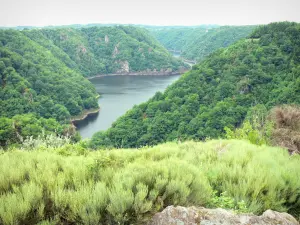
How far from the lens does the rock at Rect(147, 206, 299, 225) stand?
3.29 m

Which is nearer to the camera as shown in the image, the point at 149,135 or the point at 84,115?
the point at 149,135

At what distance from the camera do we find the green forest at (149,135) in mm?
3445

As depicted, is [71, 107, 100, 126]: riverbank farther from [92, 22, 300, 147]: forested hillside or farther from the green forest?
[92, 22, 300, 147]: forested hillside

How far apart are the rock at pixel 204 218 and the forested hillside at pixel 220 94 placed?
150 ft

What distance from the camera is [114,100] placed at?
334ft

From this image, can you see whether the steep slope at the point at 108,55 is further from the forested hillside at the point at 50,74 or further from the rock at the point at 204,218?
the rock at the point at 204,218

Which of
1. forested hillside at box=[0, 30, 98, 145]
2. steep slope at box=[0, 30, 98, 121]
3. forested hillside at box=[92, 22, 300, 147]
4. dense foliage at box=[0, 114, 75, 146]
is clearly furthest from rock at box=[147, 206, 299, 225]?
steep slope at box=[0, 30, 98, 121]

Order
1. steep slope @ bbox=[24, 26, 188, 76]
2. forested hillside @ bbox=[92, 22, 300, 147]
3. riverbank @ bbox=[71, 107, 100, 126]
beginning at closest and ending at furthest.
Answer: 1. forested hillside @ bbox=[92, 22, 300, 147]
2. riverbank @ bbox=[71, 107, 100, 126]
3. steep slope @ bbox=[24, 26, 188, 76]

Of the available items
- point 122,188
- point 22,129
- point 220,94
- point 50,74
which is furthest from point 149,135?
point 50,74

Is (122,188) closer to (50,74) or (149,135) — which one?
(149,135)

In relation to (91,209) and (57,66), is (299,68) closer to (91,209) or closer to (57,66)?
(91,209)

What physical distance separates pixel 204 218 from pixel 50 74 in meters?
108

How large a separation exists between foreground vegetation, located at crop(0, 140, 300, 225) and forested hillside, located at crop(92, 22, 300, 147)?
44443mm

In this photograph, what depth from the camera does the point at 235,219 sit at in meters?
3.40
